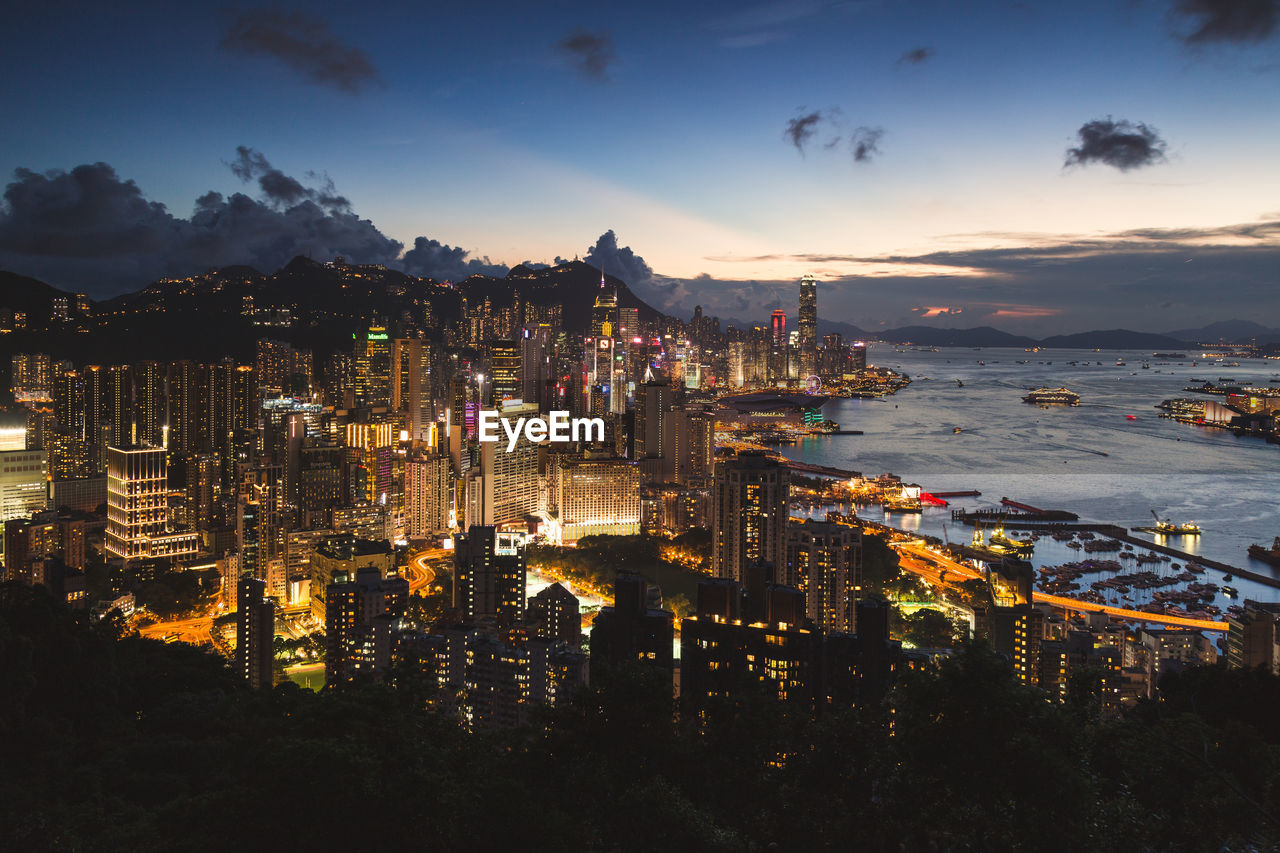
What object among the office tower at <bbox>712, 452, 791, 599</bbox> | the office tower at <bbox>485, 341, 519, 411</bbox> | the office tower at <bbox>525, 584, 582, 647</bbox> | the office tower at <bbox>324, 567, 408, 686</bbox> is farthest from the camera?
the office tower at <bbox>485, 341, 519, 411</bbox>

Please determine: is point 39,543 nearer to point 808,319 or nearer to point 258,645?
point 258,645

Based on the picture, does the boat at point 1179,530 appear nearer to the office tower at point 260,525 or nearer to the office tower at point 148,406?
the office tower at point 260,525

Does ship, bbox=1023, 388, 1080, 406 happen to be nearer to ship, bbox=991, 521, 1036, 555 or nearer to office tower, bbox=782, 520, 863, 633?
ship, bbox=991, 521, 1036, 555

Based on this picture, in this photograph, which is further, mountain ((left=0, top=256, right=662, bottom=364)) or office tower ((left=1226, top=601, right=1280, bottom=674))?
mountain ((left=0, top=256, right=662, bottom=364))

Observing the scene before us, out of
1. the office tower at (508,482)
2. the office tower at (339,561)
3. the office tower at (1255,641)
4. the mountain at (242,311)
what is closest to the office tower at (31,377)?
the mountain at (242,311)

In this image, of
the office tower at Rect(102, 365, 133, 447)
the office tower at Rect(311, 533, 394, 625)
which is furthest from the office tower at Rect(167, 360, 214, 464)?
the office tower at Rect(311, 533, 394, 625)

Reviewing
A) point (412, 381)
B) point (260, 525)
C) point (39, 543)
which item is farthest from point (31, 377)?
point (260, 525)
